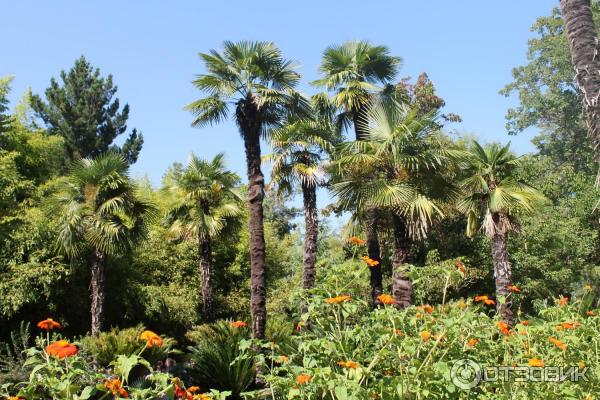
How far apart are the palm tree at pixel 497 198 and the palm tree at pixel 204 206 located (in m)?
7.34

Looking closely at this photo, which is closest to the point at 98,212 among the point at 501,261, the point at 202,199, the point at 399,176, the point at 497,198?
the point at 202,199

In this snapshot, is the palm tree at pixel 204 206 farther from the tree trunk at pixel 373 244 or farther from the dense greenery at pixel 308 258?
the tree trunk at pixel 373 244

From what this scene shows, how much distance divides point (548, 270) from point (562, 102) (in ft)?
52.6

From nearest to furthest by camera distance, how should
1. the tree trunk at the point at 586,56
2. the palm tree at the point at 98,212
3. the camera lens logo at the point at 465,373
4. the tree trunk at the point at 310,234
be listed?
the camera lens logo at the point at 465,373, the tree trunk at the point at 586,56, the palm tree at the point at 98,212, the tree trunk at the point at 310,234

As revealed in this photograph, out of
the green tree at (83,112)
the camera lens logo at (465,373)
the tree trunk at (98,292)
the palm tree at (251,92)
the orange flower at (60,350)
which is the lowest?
the camera lens logo at (465,373)

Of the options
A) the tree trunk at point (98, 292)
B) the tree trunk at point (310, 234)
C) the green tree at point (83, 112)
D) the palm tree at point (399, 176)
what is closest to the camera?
the palm tree at point (399, 176)

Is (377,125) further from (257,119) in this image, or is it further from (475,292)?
(475,292)

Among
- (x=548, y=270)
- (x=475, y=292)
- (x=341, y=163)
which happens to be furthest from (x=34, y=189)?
(x=548, y=270)

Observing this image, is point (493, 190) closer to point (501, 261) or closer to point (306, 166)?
point (501, 261)

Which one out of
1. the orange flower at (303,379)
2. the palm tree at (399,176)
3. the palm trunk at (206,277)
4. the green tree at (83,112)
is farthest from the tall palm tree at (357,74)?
the green tree at (83,112)

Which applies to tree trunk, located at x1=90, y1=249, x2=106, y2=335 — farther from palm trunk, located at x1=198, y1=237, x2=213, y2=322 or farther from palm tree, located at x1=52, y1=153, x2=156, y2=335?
palm trunk, located at x1=198, y1=237, x2=213, y2=322

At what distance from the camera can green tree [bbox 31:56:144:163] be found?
26188 mm

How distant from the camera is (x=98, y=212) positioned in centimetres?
1336

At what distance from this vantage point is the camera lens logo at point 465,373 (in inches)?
128
